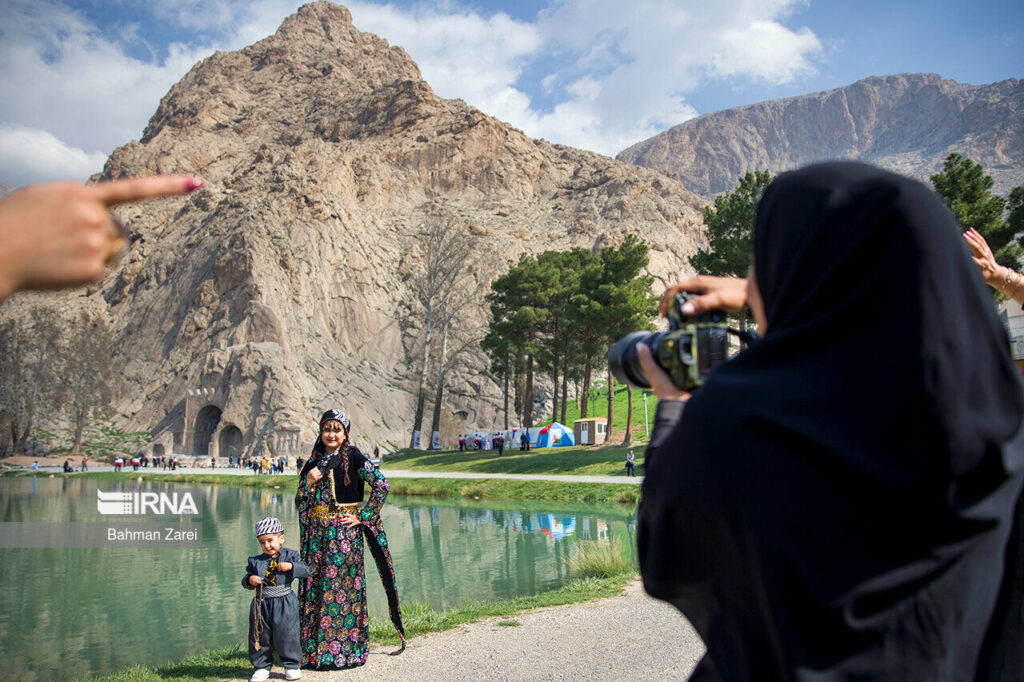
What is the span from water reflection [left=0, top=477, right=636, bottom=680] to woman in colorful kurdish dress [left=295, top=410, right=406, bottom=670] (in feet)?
4.82

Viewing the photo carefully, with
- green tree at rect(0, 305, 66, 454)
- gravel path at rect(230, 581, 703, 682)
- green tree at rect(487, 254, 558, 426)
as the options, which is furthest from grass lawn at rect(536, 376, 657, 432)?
green tree at rect(0, 305, 66, 454)

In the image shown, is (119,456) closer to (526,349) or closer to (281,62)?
(526,349)

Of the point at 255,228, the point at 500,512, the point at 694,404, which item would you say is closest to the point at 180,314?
the point at 255,228

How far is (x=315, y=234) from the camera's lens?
56.2 meters

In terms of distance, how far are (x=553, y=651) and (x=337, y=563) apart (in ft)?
6.29

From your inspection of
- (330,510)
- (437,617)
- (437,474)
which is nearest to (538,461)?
(437,474)

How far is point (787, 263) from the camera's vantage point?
107 centimetres

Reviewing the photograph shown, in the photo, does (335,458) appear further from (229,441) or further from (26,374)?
(26,374)

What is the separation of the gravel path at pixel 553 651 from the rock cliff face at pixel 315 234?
38320 mm

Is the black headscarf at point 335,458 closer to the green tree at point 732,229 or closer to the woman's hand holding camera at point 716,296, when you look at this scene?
→ the woman's hand holding camera at point 716,296

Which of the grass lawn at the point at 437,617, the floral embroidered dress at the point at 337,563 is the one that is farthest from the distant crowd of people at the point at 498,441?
the floral embroidered dress at the point at 337,563

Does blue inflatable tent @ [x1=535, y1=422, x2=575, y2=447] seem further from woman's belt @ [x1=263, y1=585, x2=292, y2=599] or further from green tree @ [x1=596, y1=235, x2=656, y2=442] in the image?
woman's belt @ [x1=263, y1=585, x2=292, y2=599]

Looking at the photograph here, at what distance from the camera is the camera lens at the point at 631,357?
138 cm

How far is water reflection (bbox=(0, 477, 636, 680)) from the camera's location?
634 centimetres
